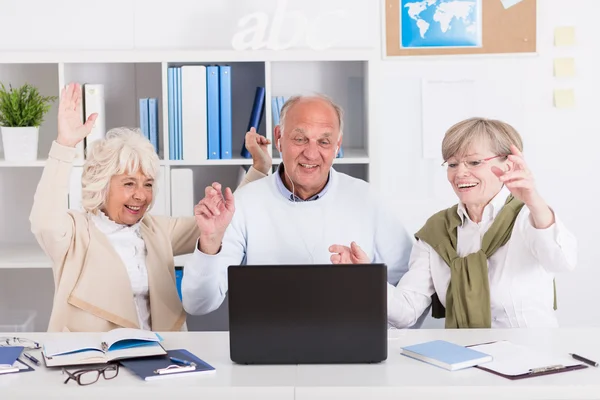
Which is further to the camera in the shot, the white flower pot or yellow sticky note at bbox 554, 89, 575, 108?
yellow sticky note at bbox 554, 89, 575, 108

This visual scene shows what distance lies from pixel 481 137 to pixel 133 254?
1.15m

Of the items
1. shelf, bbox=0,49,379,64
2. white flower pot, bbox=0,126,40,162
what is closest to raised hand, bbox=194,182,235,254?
shelf, bbox=0,49,379,64

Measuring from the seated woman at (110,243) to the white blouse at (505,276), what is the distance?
0.75 m

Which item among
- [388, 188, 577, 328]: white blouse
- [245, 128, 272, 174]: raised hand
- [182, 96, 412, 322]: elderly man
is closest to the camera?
[388, 188, 577, 328]: white blouse

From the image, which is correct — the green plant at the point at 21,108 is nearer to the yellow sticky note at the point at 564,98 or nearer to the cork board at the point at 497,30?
the cork board at the point at 497,30

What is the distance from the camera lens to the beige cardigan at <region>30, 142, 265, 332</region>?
245 centimetres

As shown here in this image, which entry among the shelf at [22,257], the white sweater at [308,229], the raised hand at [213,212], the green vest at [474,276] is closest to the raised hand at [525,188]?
the green vest at [474,276]

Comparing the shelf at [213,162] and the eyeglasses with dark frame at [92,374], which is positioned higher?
the shelf at [213,162]

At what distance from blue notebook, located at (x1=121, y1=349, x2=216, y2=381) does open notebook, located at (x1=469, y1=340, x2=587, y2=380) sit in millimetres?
637

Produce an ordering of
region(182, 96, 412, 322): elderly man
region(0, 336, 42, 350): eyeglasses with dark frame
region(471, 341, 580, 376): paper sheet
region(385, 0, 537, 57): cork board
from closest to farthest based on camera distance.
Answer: region(471, 341, 580, 376): paper sheet → region(0, 336, 42, 350): eyeglasses with dark frame → region(182, 96, 412, 322): elderly man → region(385, 0, 537, 57): cork board

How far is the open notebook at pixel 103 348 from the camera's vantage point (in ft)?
6.22

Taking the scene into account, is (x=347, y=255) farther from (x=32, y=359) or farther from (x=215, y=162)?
(x=215, y=162)

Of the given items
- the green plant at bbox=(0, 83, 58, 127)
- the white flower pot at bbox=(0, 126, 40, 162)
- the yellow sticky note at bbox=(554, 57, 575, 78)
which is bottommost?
the white flower pot at bbox=(0, 126, 40, 162)

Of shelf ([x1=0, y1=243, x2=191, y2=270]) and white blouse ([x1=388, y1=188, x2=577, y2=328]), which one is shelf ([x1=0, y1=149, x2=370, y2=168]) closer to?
shelf ([x1=0, y1=243, x2=191, y2=270])
